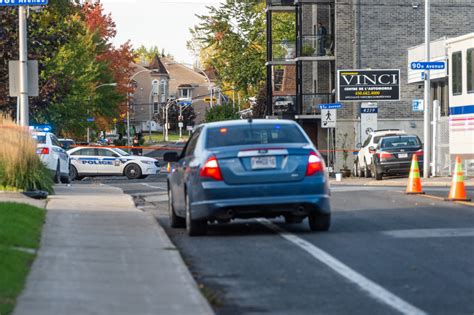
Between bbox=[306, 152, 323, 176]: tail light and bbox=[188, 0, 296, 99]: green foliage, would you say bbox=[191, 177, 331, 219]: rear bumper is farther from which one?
bbox=[188, 0, 296, 99]: green foliage

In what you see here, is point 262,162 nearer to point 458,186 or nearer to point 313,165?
point 313,165

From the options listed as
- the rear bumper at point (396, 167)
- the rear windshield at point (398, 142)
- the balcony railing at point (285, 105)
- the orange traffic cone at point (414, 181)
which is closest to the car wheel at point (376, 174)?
the rear bumper at point (396, 167)

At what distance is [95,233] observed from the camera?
13984 millimetres

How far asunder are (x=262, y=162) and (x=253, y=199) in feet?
1.56

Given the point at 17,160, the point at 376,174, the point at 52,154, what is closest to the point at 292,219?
the point at 17,160

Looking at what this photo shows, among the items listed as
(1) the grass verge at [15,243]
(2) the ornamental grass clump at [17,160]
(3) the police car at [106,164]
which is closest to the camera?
(1) the grass verge at [15,243]

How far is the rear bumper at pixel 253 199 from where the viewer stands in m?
13.6

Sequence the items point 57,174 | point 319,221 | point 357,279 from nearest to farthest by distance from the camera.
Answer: point 357,279, point 319,221, point 57,174

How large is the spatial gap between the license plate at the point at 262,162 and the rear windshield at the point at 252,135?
1.73 ft

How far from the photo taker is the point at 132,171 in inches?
1775

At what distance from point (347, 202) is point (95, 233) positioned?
24.3 ft

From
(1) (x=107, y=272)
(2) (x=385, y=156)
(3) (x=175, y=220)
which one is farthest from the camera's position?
(2) (x=385, y=156)

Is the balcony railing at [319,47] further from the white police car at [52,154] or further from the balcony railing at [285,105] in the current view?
the white police car at [52,154]

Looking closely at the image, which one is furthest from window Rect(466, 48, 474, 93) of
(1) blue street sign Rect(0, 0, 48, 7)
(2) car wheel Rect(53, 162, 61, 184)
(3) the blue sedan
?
(2) car wheel Rect(53, 162, 61, 184)
